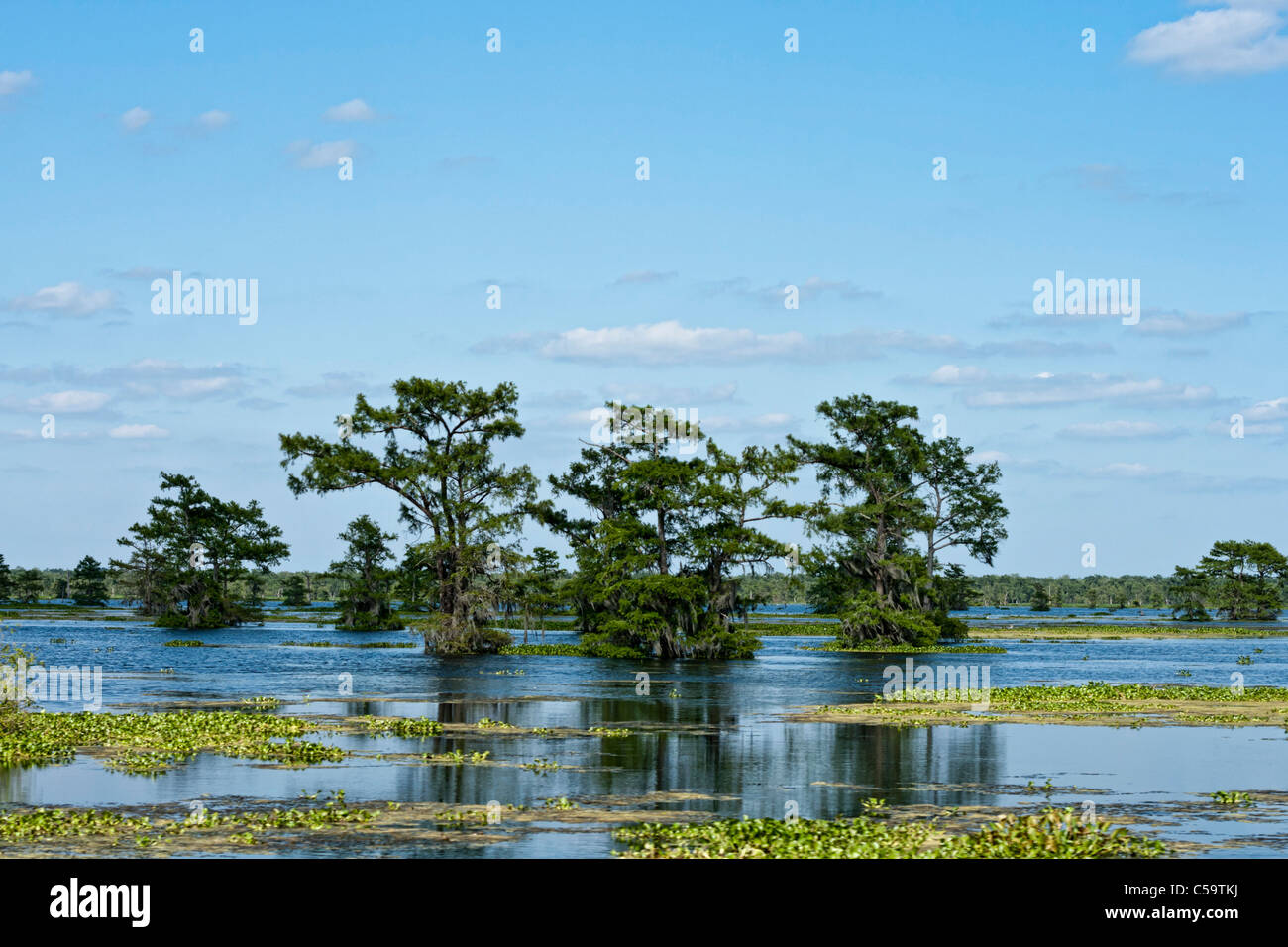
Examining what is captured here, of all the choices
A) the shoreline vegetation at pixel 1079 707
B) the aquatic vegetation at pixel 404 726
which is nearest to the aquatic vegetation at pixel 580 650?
the shoreline vegetation at pixel 1079 707

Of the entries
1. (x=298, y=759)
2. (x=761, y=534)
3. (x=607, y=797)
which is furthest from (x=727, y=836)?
(x=761, y=534)

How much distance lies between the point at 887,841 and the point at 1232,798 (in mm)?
7762

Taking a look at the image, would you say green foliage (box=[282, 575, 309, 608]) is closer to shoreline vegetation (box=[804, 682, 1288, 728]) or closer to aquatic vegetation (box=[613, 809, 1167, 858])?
shoreline vegetation (box=[804, 682, 1288, 728])

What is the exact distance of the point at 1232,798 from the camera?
868 inches

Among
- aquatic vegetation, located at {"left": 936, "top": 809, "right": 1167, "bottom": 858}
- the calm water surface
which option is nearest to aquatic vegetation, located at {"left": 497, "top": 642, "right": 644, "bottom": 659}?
the calm water surface

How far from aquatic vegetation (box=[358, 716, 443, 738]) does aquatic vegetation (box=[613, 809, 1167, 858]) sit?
14701 mm

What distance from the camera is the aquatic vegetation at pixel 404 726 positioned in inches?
1281

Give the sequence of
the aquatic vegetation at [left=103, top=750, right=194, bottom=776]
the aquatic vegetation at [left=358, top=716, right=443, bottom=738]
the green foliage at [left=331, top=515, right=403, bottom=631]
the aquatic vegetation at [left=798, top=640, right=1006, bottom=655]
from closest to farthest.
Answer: the aquatic vegetation at [left=103, top=750, right=194, bottom=776], the aquatic vegetation at [left=358, top=716, right=443, bottom=738], the aquatic vegetation at [left=798, top=640, right=1006, bottom=655], the green foliage at [left=331, top=515, right=403, bottom=631]

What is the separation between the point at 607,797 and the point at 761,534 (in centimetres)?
5109

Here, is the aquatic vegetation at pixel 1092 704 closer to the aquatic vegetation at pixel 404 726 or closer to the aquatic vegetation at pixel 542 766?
the aquatic vegetation at pixel 404 726

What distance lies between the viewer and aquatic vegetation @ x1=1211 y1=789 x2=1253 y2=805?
858 inches

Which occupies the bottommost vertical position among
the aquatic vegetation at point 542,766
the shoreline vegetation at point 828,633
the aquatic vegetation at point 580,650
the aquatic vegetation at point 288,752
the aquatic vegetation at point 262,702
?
the shoreline vegetation at point 828,633

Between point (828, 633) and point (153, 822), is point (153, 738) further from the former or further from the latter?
point (828, 633)

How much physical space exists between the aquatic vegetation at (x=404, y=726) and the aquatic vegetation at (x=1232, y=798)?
17.8 m
